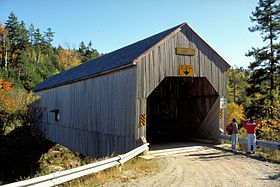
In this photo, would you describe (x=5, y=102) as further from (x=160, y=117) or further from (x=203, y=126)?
(x=203, y=126)

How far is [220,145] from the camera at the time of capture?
1205 cm

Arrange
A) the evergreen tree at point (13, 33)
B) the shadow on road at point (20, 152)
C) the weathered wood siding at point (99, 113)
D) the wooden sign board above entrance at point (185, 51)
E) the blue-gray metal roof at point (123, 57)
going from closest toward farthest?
the weathered wood siding at point (99, 113), the blue-gray metal roof at point (123, 57), the wooden sign board above entrance at point (185, 51), the shadow on road at point (20, 152), the evergreen tree at point (13, 33)

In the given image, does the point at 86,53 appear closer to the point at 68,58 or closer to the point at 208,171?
the point at 68,58

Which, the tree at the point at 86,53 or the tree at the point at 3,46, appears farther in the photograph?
the tree at the point at 86,53

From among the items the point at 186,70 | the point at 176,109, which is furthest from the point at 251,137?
the point at 176,109

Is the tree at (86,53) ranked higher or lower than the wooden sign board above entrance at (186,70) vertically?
higher

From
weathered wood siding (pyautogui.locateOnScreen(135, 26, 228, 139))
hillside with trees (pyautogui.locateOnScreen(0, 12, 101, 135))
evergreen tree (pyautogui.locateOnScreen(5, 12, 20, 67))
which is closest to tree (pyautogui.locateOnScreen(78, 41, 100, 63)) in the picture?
hillside with trees (pyautogui.locateOnScreen(0, 12, 101, 135))

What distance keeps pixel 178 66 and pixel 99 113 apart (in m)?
4.52

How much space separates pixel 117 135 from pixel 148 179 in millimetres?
5332

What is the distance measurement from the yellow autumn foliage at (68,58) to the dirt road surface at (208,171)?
55.3m

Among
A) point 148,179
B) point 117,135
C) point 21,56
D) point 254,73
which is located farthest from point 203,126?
point 21,56

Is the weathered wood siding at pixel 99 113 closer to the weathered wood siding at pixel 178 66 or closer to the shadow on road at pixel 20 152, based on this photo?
the weathered wood siding at pixel 178 66

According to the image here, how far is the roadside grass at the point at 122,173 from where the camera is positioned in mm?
6500

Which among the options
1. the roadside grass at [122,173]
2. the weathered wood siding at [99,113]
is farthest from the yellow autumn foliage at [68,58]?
the roadside grass at [122,173]
